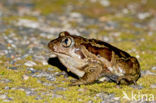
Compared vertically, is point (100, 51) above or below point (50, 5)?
below

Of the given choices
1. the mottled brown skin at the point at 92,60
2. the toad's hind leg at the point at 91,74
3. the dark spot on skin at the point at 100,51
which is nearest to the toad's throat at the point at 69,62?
the mottled brown skin at the point at 92,60

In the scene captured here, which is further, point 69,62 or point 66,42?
point 69,62

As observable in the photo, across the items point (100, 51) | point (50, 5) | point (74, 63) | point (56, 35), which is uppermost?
point (50, 5)

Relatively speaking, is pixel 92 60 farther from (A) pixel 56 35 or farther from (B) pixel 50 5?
(B) pixel 50 5

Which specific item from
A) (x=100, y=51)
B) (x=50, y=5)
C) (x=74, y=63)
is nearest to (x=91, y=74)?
(x=74, y=63)

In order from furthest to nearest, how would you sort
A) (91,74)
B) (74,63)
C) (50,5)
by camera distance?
(50,5) < (74,63) < (91,74)

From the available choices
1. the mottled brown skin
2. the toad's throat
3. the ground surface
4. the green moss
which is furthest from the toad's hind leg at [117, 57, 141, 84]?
the green moss

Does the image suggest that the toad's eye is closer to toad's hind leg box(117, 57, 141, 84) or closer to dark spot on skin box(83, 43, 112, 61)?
dark spot on skin box(83, 43, 112, 61)
